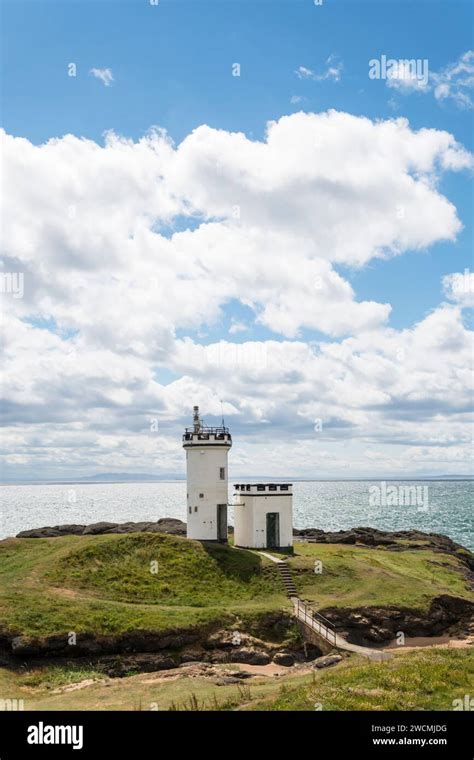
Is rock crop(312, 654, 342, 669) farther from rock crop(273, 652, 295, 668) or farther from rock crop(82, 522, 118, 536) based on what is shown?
rock crop(82, 522, 118, 536)

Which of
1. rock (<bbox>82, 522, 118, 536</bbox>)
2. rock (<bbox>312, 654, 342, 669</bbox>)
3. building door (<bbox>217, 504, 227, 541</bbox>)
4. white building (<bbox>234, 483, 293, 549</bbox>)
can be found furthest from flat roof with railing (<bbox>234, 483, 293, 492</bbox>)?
rock (<bbox>82, 522, 118, 536</bbox>)

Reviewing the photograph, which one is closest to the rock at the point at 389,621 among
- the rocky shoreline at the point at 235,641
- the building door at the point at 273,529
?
the rocky shoreline at the point at 235,641

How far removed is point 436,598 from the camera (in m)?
40.1

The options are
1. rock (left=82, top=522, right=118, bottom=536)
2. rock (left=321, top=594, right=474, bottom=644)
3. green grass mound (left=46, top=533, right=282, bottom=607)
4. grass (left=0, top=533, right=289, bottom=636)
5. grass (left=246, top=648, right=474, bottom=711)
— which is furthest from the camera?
rock (left=82, top=522, right=118, bottom=536)

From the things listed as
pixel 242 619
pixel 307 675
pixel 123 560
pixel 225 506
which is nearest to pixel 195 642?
pixel 242 619

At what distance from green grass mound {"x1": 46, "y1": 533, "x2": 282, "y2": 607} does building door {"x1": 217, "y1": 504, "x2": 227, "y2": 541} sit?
3013 millimetres

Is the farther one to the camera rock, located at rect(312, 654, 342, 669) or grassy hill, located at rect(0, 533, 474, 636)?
grassy hill, located at rect(0, 533, 474, 636)

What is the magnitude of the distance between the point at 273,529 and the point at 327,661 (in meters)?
18.8

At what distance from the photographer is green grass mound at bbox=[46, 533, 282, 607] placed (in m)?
37.7

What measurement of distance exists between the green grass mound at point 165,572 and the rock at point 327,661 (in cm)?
836

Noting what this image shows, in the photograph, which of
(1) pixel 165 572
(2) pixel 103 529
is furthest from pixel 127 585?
(2) pixel 103 529

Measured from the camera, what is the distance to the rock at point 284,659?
32.1 metres
